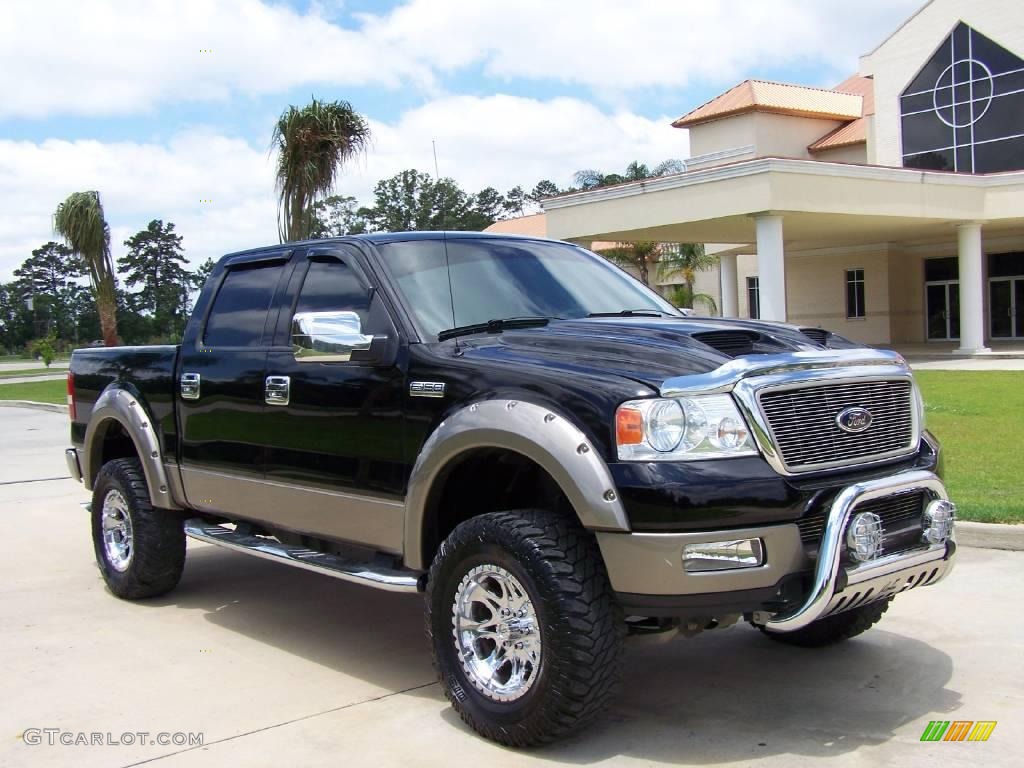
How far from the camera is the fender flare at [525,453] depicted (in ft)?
12.5

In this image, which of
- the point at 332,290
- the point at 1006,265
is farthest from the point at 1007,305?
the point at 332,290

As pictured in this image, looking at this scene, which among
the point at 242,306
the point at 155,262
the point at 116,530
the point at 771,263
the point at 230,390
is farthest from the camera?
the point at 155,262

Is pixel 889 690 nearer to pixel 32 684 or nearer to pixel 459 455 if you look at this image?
pixel 459 455

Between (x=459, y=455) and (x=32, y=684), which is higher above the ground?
(x=459, y=455)

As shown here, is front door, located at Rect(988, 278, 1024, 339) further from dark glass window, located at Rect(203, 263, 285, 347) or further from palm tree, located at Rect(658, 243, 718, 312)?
dark glass window, located at Rect(203, 263, 285, 347)

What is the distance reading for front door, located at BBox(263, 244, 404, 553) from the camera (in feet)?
15.6

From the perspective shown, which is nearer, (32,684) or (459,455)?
(459,455)

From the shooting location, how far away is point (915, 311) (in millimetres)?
39531

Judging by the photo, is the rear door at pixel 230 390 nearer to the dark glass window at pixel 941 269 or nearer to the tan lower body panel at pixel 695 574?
the tan lower body panel at pixel 695 574

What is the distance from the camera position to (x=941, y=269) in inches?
1532

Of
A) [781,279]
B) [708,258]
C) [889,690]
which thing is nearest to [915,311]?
[708,258]

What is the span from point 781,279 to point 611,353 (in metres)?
23.1

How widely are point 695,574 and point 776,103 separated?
4173cm

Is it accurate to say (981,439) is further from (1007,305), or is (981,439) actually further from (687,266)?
(687,266)
